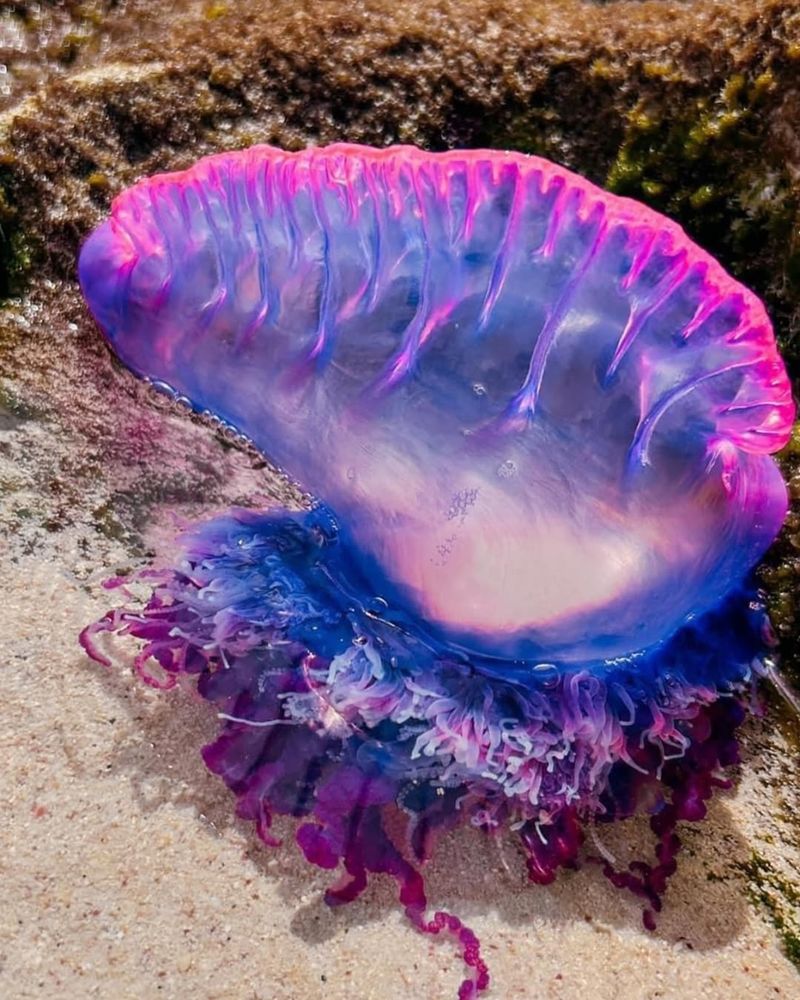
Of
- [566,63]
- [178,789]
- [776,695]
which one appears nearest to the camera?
[178,789]

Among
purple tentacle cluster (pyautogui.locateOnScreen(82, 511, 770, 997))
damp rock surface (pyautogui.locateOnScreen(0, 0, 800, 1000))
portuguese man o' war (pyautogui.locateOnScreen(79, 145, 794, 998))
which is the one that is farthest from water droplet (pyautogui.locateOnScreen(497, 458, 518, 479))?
damp rock surface (pyautogui.locateOnScreen(0, 0, 800, 1000))

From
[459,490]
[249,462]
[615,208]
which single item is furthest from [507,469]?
[249,462]

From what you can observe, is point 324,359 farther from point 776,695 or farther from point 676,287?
point 776,695

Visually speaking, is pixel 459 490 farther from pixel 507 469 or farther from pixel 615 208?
pixel 615 208

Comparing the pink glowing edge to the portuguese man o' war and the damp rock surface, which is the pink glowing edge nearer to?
the portuguese man o' war

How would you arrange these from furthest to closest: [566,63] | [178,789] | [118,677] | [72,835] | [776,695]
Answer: [566,63]
[776,695]
[118,677]
[178,789]
[72,835]

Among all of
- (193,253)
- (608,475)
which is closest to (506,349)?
(608,475)
